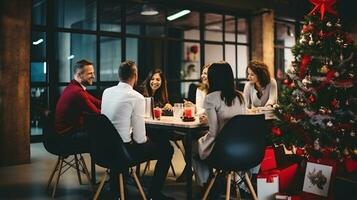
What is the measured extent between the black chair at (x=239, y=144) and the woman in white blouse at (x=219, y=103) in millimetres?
98

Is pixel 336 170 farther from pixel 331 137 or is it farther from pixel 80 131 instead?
pixel 80 131

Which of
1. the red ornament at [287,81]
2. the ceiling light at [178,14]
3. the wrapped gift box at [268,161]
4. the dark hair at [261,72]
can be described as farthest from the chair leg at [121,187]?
the ceiling light at [178,14]

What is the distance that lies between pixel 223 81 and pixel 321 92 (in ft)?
3.99

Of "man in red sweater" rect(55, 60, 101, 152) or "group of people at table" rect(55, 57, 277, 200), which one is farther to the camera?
"man in red sweater" rect(55, 60, 101, 152)

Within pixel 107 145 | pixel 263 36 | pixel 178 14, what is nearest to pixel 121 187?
pixel 107 145

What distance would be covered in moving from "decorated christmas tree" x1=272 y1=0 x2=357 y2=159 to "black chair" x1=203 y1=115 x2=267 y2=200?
93cm

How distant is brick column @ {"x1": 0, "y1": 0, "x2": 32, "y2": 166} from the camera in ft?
17.1

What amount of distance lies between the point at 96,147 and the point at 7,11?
314 centimetres

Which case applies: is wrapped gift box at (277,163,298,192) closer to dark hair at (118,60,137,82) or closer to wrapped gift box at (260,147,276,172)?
wrapped gift box at (260,147,276,172)

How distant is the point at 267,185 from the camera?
3.32 meters

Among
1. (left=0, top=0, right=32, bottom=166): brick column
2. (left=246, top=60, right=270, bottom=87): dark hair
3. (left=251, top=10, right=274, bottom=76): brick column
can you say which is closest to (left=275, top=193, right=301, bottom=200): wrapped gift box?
(left=246, top=60, right=270, bottom=87): dark hair

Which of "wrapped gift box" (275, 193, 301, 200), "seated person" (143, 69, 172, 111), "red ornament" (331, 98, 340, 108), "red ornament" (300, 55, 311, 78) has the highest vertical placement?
"red ornament" (300, 55, 311, 78)

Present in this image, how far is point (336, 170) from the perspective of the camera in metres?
3.44

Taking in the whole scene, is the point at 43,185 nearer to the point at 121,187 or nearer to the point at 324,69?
the point at 121,187
